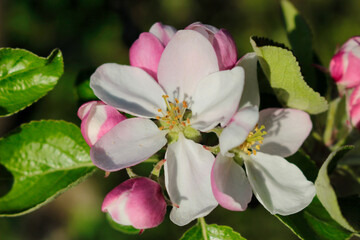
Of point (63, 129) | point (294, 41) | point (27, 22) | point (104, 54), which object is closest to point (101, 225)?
point (104, 54)

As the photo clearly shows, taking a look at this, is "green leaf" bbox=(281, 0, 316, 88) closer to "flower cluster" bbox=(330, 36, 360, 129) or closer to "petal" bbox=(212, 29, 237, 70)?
"flower cluster" bbox=(330, 36, 360, 129)

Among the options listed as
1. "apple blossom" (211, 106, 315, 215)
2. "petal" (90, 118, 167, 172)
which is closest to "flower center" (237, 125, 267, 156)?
"apple blossom" (211, 106, 315, 215)

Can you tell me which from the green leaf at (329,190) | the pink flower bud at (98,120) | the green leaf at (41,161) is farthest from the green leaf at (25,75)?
the green leaf at (329,190)

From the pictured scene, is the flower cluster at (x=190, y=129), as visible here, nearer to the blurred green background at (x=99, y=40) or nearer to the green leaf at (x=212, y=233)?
the green leaf at (x=212, y=233)

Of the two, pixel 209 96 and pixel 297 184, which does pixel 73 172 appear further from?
pixel 297 184

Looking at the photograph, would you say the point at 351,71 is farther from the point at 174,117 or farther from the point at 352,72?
the point at 174,117

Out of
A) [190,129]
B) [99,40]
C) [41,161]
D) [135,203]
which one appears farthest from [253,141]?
[99,40]
